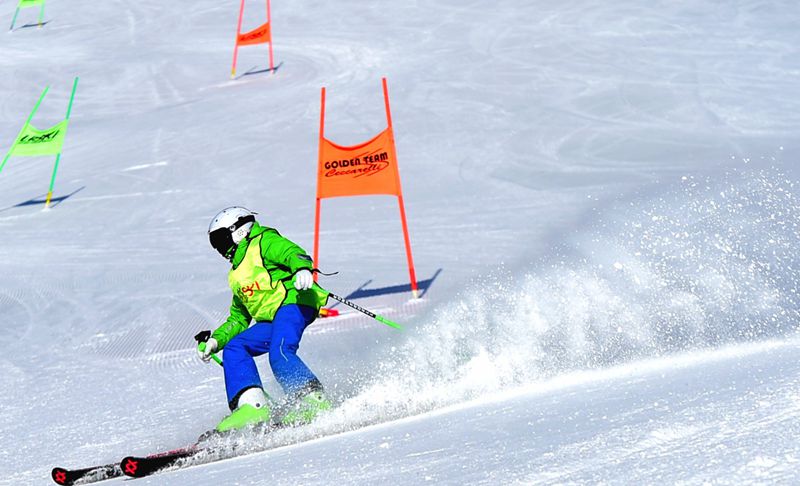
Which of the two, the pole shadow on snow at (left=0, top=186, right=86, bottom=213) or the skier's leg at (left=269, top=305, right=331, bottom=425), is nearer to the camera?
the skier's leg at (left=269, top=305, right=331, bottom=425)

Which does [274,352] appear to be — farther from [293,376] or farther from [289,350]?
[293,376]

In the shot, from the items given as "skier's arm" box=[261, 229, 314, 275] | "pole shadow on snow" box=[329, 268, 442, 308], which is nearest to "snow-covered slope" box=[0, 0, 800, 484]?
"pole shadow on snow" box=[329, 268, 442, 308]

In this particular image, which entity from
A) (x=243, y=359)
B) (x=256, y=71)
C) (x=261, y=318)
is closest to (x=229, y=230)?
(x=261, y=318)

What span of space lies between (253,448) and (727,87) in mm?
11870

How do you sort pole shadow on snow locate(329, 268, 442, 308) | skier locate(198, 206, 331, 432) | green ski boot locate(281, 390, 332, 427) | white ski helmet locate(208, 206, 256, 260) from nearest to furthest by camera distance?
green ski boot locate(281, 390, 332, 427), skier locate(198, 206, 331, 432), white ski helmet locate(208, 206, 256, 260), pole shadow on snow locate(329, 268, 442, 308)

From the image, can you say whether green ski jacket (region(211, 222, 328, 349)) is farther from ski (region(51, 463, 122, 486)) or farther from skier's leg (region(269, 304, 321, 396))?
ski (region(51, 463, 122, 486))

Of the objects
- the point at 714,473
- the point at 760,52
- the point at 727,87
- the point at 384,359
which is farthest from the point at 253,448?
the point at 760,52

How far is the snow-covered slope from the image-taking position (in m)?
3.96

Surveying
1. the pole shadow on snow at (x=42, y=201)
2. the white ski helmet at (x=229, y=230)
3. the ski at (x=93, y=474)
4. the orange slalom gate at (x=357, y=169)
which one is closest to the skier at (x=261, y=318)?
the white ski helmet at (x=229, y=230)

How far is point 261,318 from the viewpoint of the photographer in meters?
5.39

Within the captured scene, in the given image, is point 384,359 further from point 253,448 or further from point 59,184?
point 59,184

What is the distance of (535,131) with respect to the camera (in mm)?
13594

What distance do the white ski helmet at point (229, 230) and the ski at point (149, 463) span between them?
46.5 inches

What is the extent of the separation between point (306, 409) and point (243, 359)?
53 centimetres
